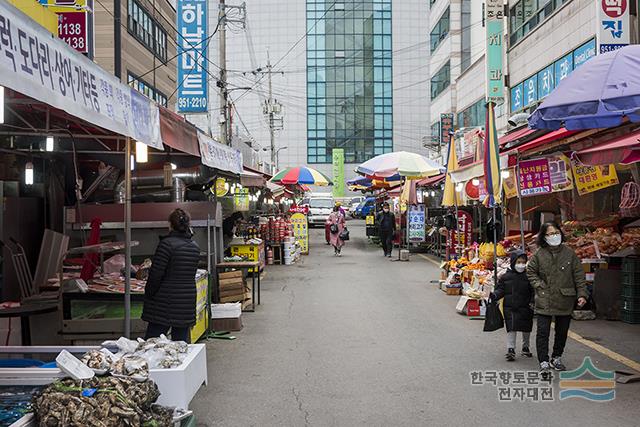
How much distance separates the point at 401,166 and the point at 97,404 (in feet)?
49.3

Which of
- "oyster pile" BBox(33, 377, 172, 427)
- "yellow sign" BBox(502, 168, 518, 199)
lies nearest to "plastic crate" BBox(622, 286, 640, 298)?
"yellow sign" BBox(502, 168, 518, 199)

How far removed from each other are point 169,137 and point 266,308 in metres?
5.90

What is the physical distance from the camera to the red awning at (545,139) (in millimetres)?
9883

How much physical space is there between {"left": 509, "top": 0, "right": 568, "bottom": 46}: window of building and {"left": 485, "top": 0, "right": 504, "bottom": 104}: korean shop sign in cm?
54

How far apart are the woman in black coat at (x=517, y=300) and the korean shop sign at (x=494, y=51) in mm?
17930

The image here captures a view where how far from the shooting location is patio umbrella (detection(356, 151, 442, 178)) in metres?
17.8

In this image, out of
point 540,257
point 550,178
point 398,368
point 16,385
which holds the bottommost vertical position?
point 398,368

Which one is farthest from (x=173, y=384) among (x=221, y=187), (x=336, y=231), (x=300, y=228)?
(x=300, y=228)

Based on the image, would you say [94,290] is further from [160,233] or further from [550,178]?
[550,178]

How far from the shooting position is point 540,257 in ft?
23.6

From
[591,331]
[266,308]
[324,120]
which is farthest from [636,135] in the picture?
[324,120]

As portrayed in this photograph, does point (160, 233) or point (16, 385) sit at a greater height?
point (160, 233)

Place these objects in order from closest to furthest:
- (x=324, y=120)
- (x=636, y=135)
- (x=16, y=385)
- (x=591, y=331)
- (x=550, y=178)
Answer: (x=16, y=385) < (x=636, y=135) < (x=591, y=331) < (x=550, y=178) < (x=324, y=120)

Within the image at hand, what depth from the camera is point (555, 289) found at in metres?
6.98
